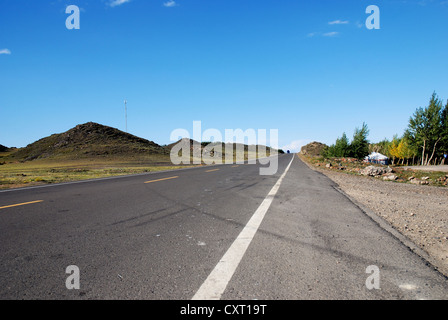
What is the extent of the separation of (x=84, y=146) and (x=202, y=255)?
6254cm

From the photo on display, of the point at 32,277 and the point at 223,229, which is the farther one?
the point at 223,229

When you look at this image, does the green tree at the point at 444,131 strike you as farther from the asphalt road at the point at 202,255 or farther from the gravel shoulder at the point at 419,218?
the asphalt road at the point at 202,255

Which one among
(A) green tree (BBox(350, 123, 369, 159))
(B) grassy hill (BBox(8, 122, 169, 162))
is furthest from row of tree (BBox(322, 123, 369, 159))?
(B) grassy hill (BBox(8, 122, 169, 162))

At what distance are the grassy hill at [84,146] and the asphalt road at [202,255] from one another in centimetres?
4860

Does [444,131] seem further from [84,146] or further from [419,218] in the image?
[84,146]

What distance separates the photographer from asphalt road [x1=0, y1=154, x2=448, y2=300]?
232 cm

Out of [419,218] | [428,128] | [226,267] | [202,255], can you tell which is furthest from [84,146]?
[428,128]

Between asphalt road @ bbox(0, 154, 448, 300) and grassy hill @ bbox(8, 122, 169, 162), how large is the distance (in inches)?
1914

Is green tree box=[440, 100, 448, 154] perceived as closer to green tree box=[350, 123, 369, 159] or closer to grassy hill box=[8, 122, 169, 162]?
green tree box=[350, 123, 369, 159]

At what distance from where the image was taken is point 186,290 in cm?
229

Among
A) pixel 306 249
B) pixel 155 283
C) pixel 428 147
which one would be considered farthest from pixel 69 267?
pixel 428 147

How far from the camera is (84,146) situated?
57.0m

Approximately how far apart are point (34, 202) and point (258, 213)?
19.1ft
